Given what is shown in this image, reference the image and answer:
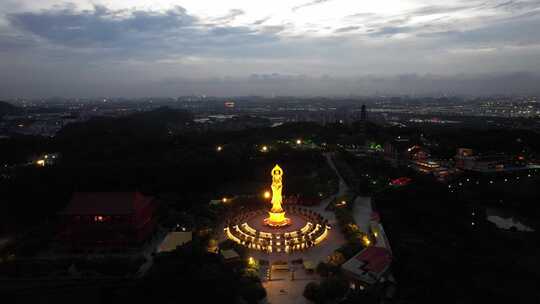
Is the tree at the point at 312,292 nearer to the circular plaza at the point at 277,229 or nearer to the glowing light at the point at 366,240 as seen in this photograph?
the circular plaza at the point at 277,229

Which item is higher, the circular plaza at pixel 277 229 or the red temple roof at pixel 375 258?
the red temple roof at pixel 375 258

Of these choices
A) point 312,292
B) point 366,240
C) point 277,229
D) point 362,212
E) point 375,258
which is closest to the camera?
point 312,292

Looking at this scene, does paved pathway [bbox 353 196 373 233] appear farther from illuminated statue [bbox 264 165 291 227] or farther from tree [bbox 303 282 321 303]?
tree [bbox 303 282 321 303]

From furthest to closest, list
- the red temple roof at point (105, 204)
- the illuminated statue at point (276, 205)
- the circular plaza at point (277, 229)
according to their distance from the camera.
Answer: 1. the illuminated statue at point (276, 205)
2. the circular plaza at point (277, 229)
3. the red temple roof at point (105, 204)

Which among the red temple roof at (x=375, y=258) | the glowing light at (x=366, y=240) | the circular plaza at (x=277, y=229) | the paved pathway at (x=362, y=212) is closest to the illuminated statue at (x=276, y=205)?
the circular plaza at (x=277, y=229)

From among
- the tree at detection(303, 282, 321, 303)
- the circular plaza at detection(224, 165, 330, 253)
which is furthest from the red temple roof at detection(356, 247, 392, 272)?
the circular plaza at detection(224, 165, 330, 253)

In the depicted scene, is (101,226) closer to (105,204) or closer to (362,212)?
(105,204)

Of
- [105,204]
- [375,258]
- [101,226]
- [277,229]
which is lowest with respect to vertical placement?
[277,229]

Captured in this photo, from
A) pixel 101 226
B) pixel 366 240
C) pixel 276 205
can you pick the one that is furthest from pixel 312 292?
pixel 101 226

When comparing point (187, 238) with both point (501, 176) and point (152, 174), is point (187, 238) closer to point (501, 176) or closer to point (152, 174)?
point (152, 174)
